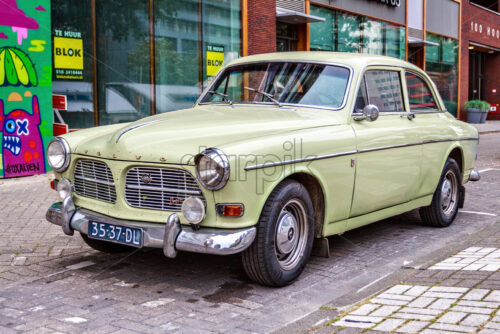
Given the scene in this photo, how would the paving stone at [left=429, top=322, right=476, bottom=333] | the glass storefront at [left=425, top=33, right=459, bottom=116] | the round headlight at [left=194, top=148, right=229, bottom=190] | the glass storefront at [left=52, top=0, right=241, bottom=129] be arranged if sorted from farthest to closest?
1. the glass storefront at [left=425, top=33, right=459, bottom=116]
2. the glass storefront at [left=52, top=0, right=241, bottom=129]
3. the round headlight at [left=194, top=148, right=229, bottom=190]
4. the paving stone at [left=429, top=322, right=476, bottom=333]

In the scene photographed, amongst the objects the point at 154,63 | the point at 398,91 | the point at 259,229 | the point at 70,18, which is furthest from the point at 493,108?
the point at 259,229

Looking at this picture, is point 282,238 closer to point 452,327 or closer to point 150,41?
point 452,327

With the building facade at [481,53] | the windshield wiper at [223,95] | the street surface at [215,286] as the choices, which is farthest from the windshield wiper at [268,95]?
the building facade at [481,53]

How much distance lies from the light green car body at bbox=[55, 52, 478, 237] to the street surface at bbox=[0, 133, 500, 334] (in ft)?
1.39

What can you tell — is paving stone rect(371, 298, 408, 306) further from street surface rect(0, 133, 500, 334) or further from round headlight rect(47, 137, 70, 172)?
round headlight rect(47, 137, 70, 172)

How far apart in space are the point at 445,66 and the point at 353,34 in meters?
9.30

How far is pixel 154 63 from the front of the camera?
513 inches

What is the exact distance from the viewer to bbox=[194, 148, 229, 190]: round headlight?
3809 mm

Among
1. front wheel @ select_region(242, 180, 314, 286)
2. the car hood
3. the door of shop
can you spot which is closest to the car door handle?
the car hood

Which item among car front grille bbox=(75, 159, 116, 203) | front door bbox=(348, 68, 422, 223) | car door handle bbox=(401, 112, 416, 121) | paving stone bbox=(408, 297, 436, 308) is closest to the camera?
paving stone bbox=(408, 297, 436, 308)

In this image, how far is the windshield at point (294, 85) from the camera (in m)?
5.18

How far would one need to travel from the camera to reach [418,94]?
6.23 meters

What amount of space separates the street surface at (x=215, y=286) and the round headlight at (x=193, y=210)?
0.58 meters

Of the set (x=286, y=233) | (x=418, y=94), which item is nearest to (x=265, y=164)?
(x=286, y=233)
